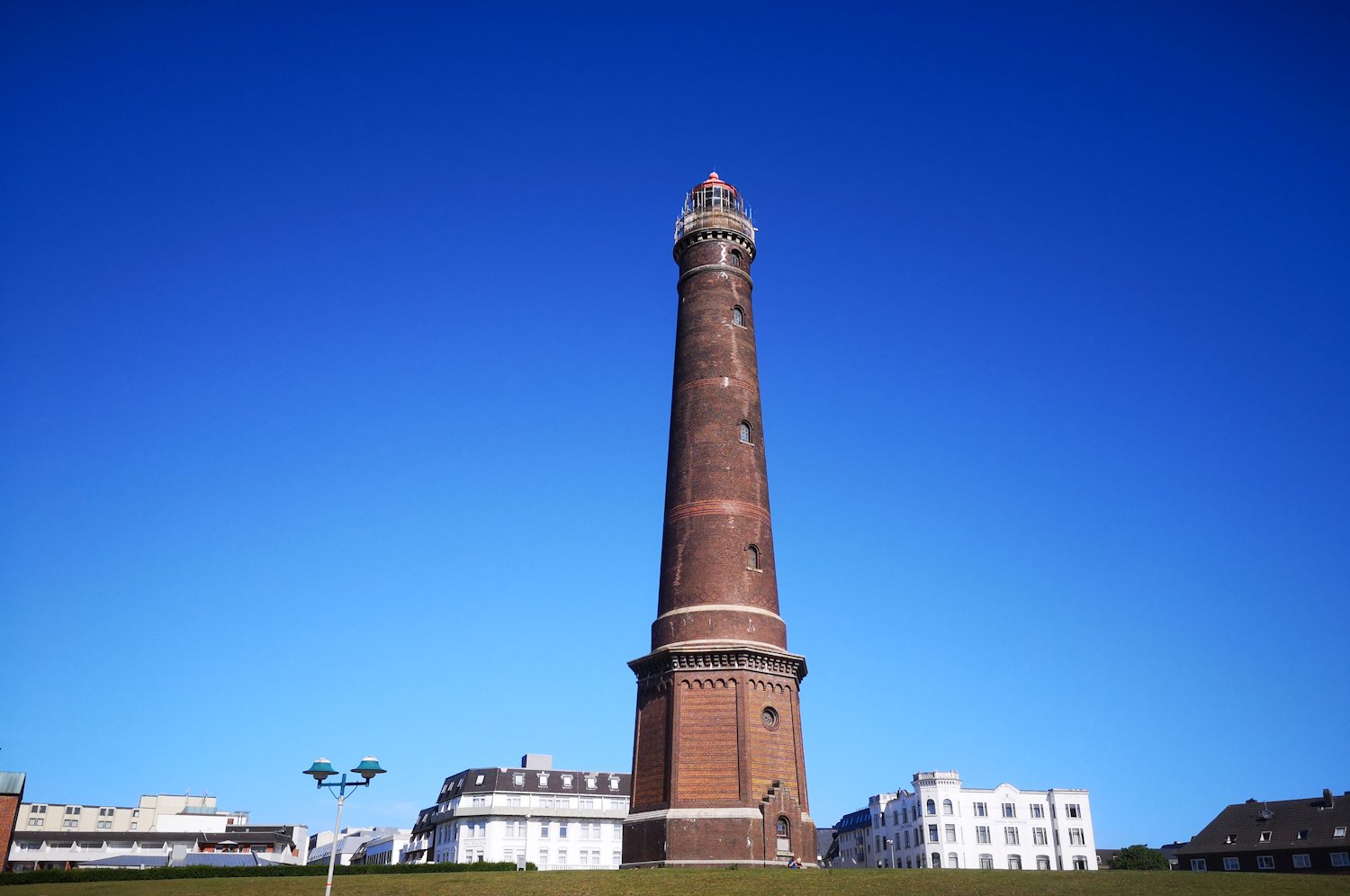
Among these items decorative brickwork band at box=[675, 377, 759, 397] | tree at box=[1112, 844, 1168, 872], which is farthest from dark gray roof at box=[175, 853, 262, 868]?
tree at box=[1112, 844, 1168, 872]

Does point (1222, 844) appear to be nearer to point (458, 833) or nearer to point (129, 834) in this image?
point (458, 833)

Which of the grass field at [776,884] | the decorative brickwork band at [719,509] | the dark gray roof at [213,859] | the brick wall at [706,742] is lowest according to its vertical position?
the grass field at [776,884]

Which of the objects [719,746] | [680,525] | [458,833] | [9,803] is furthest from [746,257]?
[458,833]

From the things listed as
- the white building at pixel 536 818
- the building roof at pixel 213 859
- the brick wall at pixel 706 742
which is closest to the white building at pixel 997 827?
the white building at pixel 536 818

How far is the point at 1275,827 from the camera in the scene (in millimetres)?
88562

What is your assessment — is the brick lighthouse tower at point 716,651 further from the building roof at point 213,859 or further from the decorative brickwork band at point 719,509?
the building roof at point 213,859

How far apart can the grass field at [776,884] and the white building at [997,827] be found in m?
72.4

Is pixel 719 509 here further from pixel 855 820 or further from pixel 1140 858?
pixel 855 820

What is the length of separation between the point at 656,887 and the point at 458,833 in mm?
70758

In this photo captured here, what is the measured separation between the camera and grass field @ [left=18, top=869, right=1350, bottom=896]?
102 feet

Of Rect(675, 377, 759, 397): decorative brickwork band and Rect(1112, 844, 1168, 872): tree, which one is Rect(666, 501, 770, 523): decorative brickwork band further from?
Rect(1112, 844, 1168, 872): tree

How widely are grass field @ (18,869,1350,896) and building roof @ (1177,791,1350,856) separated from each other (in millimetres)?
59762

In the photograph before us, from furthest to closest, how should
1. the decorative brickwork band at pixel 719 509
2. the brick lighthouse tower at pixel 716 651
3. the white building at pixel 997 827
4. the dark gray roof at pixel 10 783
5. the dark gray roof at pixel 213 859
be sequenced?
→ the white building at pixel 997 827 < the dark gray roof at pixel 213 859 < the dark gray roof at pixel 10 783 < the decorative brickwork band at pixel 719 509 < the brick lighthouse tower at pixel 716 651

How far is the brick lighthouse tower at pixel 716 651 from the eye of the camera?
129 ft
